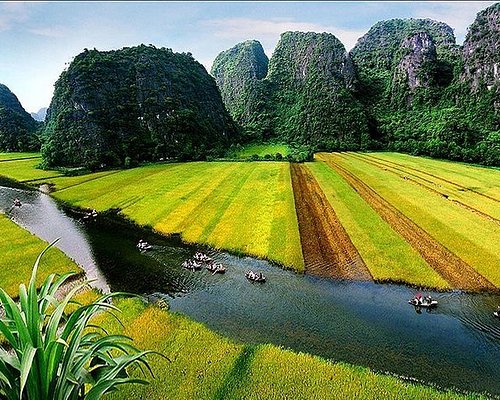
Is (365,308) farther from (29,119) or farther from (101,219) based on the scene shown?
(29,119)

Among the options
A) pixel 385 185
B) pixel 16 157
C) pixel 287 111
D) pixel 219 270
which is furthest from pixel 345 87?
pixel 219 270

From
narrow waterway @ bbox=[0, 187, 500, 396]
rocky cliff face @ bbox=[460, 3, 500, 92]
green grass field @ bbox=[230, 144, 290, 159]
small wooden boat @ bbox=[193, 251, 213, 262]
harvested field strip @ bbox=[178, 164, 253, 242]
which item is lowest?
narrow waterway @ bbox=[0, 187, 500, 396]

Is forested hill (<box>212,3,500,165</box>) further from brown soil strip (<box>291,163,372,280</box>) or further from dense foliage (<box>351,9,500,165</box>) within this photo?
brown soil strip (<box>291,163,372,280</box>)

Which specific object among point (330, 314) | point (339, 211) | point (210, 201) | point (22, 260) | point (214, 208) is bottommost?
point (330, 314)

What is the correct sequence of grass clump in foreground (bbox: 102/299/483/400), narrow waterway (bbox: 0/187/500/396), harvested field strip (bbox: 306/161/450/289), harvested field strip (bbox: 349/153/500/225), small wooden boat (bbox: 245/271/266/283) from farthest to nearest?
harvested field strip (bbox: 349/153/500/225), small wooden boat (bbox: 245/271/266/283), harvested field strip (bbox: 306/161/450/289), narrow waterway (bbox: 0/187/500/396), grass clump in foreground (bbox: 102/299/483/400)

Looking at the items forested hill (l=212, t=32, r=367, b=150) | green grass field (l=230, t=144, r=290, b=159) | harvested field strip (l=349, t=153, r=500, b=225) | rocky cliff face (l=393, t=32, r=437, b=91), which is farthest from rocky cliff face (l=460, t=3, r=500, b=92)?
green grass field (l=230, t=144, r=290, b=159)

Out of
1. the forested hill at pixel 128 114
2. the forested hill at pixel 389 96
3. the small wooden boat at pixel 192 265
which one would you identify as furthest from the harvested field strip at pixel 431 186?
the forested hill at pixel 128 114

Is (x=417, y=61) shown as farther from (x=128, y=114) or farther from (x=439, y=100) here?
(x=128, y=114)

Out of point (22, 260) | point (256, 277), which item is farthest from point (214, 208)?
point (22, 260)
